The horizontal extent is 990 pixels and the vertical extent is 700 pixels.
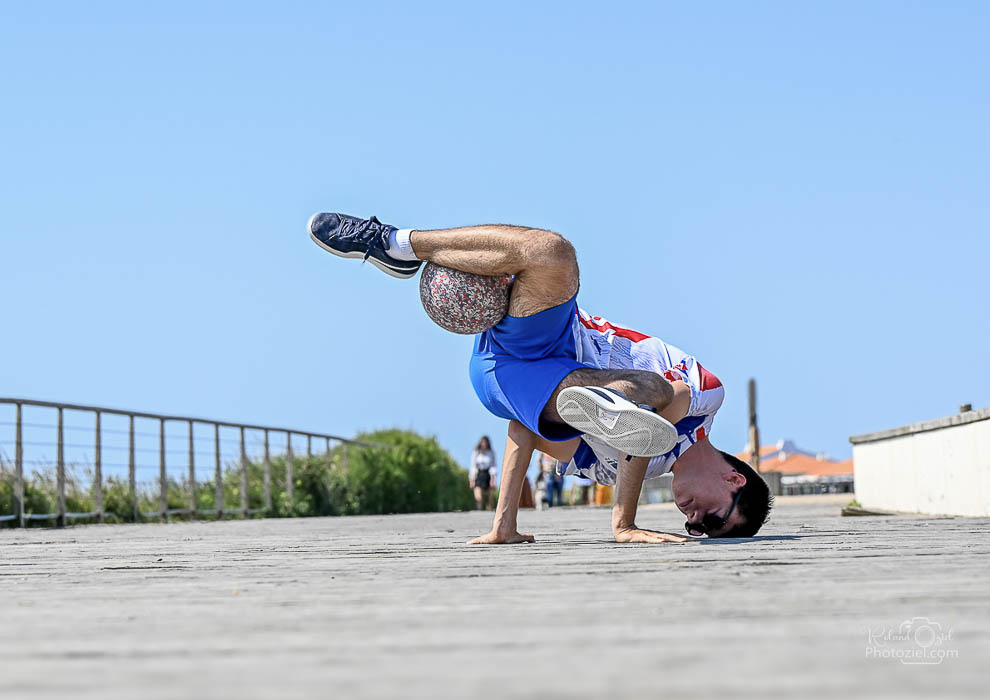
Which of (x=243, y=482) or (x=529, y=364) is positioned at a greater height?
(x=529, y=364)

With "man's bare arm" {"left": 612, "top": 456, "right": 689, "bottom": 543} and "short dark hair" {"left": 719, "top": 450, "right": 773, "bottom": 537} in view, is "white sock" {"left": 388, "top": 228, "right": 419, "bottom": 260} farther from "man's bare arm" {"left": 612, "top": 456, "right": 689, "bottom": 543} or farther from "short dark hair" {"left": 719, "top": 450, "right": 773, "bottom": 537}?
"short dark hair" {"left": 719, "top": 450, "right": 773, "bottom": 537}

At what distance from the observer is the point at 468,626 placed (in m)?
1.95

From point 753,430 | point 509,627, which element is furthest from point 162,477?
point 753,430

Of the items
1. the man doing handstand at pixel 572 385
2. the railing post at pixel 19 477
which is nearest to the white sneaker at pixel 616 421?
the man doing handstand at pixel 572 385

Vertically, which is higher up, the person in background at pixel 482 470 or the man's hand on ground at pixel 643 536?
the person in background at pixel 482 470

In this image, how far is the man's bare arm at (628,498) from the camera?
184 inches

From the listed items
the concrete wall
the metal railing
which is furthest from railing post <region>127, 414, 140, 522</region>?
the concrete wall

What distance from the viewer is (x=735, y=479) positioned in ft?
16.3

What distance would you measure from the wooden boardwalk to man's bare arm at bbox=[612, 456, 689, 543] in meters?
1.01

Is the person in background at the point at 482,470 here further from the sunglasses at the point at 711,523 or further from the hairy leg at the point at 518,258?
the hairy leg at the point at 518,258

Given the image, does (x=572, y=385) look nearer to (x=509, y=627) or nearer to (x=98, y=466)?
(x=509, y=627)

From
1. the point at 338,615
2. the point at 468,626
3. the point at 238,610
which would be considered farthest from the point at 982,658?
the point at 238,610

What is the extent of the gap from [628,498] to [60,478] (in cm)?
790

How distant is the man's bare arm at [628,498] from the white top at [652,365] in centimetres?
11
